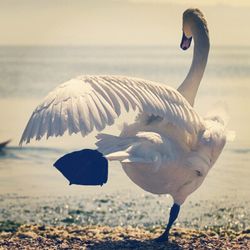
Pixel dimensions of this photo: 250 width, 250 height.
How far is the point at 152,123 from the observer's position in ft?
7.15

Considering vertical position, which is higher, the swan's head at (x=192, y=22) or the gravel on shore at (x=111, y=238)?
the swan's head at (x=192, y=22)

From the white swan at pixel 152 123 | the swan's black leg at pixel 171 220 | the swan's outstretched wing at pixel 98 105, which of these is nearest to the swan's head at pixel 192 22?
the white swan at pixel 152 123

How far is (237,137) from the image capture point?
228cm

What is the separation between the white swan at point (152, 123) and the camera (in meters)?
1.98

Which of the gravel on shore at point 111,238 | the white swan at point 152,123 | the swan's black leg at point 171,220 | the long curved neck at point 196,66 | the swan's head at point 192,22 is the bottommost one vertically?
the gravel on shore at point 111,238

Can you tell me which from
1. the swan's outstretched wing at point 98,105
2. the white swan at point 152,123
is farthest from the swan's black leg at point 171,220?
the swan's outstretched wing at point 98,105

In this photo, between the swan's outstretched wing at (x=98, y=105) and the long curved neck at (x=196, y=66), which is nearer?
the swan's outstretched wing at (x=98, y=105)

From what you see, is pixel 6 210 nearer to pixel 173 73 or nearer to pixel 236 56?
pixel 173 73

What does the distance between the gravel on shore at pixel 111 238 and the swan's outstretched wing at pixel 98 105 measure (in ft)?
1.19

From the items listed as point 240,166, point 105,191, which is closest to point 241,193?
point 240,166

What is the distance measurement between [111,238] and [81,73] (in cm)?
49

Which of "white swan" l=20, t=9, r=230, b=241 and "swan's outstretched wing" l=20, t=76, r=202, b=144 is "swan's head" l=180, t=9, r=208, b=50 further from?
"swan's outstretched wing" l=20, t=76, r=202, b=144

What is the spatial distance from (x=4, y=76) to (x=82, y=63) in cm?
22

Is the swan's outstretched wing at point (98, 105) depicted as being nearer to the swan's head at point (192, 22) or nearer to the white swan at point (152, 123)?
the white swan at point (152, 123)
